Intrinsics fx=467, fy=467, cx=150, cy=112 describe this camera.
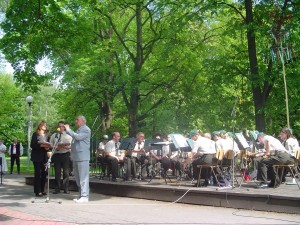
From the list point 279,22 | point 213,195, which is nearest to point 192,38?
point 279,22

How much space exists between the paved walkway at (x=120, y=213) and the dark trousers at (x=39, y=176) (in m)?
0.69

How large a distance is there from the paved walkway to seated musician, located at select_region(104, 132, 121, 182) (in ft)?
7.93

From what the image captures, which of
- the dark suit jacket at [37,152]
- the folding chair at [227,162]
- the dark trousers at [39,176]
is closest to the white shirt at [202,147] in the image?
the folding chair at [227,162]

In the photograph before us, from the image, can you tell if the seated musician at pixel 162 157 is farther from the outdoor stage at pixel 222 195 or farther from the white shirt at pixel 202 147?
the white shirt at pixel 202 147

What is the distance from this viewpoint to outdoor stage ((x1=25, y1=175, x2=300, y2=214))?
31.2 feet

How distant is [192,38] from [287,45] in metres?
10.1

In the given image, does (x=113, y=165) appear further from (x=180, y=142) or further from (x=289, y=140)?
(x=289, y=140)

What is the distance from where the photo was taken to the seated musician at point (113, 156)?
14.4m

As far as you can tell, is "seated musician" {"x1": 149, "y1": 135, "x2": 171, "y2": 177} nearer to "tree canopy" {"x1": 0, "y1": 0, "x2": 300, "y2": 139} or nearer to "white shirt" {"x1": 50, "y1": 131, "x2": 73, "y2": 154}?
"tree canopy" {"x1": 0, "y1": 0, "x2": 300, "y2": 139}

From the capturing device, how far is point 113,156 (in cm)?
1453

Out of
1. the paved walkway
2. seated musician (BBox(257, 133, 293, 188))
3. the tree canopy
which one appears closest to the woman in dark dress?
the paved walkway

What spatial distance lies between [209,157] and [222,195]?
149 centimetres

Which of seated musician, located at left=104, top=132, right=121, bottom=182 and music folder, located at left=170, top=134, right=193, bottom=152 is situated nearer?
music folder, located at left=170, top=134, right=193, bottom=152

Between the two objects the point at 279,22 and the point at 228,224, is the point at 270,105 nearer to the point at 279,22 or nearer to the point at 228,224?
the point at 279,22
